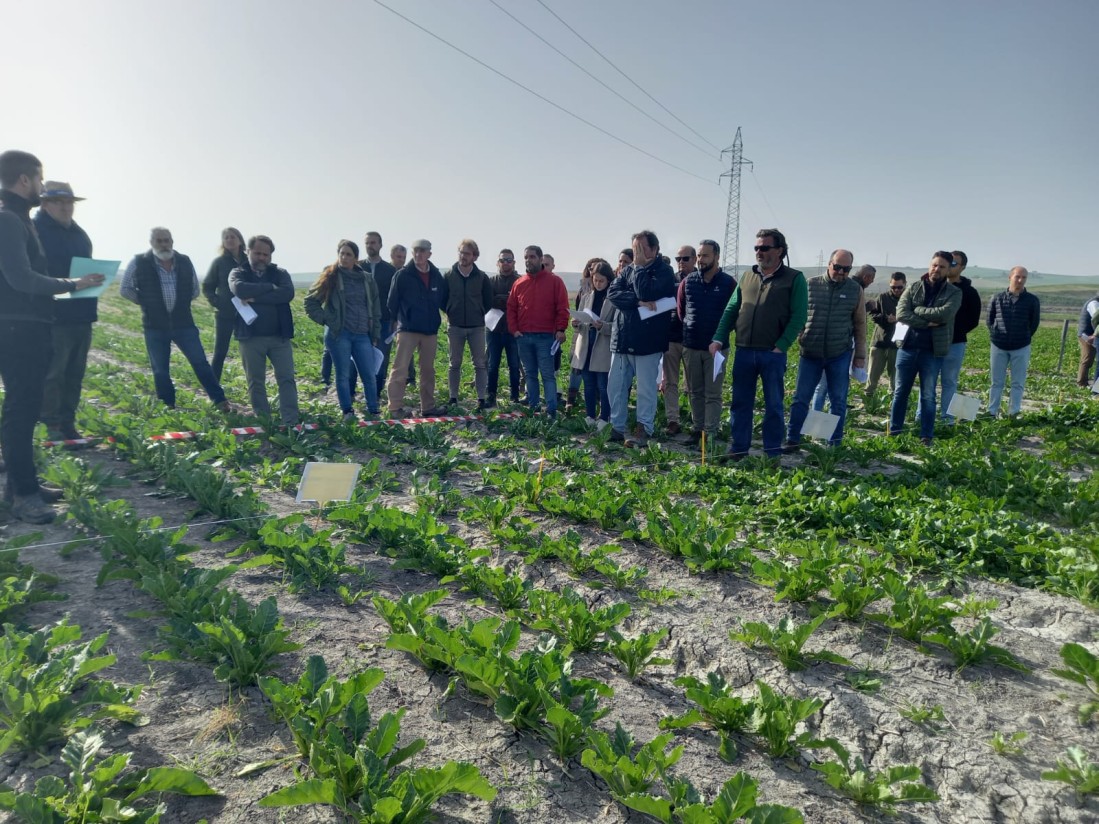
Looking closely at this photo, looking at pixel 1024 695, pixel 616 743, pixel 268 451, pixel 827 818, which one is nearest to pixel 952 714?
pixel 1024 695

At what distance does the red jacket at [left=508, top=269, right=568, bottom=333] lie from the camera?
8539 millimetres

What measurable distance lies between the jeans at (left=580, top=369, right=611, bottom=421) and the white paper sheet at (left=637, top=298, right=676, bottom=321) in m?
1.66

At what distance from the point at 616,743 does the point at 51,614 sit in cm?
319

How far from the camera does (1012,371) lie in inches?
356

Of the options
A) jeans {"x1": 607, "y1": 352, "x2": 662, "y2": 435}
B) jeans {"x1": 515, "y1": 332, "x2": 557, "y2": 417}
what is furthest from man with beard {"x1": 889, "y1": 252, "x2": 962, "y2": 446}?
jeans {"x1": 515, "y1": 332, "x2": 557, "y2": 417}

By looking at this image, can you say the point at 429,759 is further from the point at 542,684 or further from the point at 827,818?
the point at 827,818

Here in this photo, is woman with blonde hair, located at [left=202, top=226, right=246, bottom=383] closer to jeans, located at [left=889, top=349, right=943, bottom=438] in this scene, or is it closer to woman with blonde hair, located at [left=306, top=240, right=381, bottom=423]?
woman with blonde hair, located at [left=306, top=240, right=381, bottom=423]

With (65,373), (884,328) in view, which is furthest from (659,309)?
(65,373)

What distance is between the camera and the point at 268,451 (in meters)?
7.17

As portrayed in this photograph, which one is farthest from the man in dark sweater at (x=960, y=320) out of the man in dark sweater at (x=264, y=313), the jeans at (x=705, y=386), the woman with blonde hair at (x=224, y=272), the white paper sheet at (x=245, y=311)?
the woman with blonde hair at (x=224, y=272)

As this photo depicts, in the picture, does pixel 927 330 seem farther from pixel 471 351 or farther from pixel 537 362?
pixel 471 351

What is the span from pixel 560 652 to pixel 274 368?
593 centimetres

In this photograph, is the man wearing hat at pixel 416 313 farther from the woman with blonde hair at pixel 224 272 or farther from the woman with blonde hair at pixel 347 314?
the woman with blonde hair at pixel 224 272

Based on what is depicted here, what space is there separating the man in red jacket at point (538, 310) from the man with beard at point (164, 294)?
4.01 m
